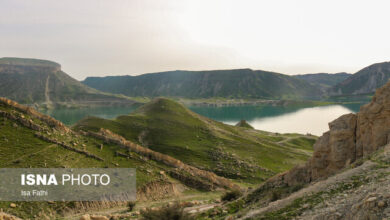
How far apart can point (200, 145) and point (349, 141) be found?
118 ft

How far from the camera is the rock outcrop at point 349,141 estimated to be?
1593 centimetres

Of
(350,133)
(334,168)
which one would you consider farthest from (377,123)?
(334,168)

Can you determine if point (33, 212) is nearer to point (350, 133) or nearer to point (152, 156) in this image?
point (152, 156)

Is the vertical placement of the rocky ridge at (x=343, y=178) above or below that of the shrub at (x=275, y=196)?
above

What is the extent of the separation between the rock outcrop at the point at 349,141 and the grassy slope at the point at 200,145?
22462 millimetres

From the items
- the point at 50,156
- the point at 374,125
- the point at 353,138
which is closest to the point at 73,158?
the point at 50,156

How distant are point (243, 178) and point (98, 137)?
77.8ft

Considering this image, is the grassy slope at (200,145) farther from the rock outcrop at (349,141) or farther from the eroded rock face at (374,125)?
the eroded rock face at (374,125)

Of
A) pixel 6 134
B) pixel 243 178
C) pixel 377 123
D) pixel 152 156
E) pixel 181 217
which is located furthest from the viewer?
pixel 243 178

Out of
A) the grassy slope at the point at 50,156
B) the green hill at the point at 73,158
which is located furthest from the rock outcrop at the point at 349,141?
the grassy slope at the point at 50,156

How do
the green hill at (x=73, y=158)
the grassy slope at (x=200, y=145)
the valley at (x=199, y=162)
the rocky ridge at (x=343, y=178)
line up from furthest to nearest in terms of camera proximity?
the grassy slope at (x=200, y=145), the green hill at (x=73, y=158), the valley at (x=199, y=162), the rocky ridge at (x=343, y=178)

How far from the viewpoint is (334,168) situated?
17.0m

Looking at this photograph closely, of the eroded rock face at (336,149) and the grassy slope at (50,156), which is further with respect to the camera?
the grassy slope at (50,156)

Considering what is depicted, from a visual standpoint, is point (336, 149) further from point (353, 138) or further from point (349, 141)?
point (353, 138)
